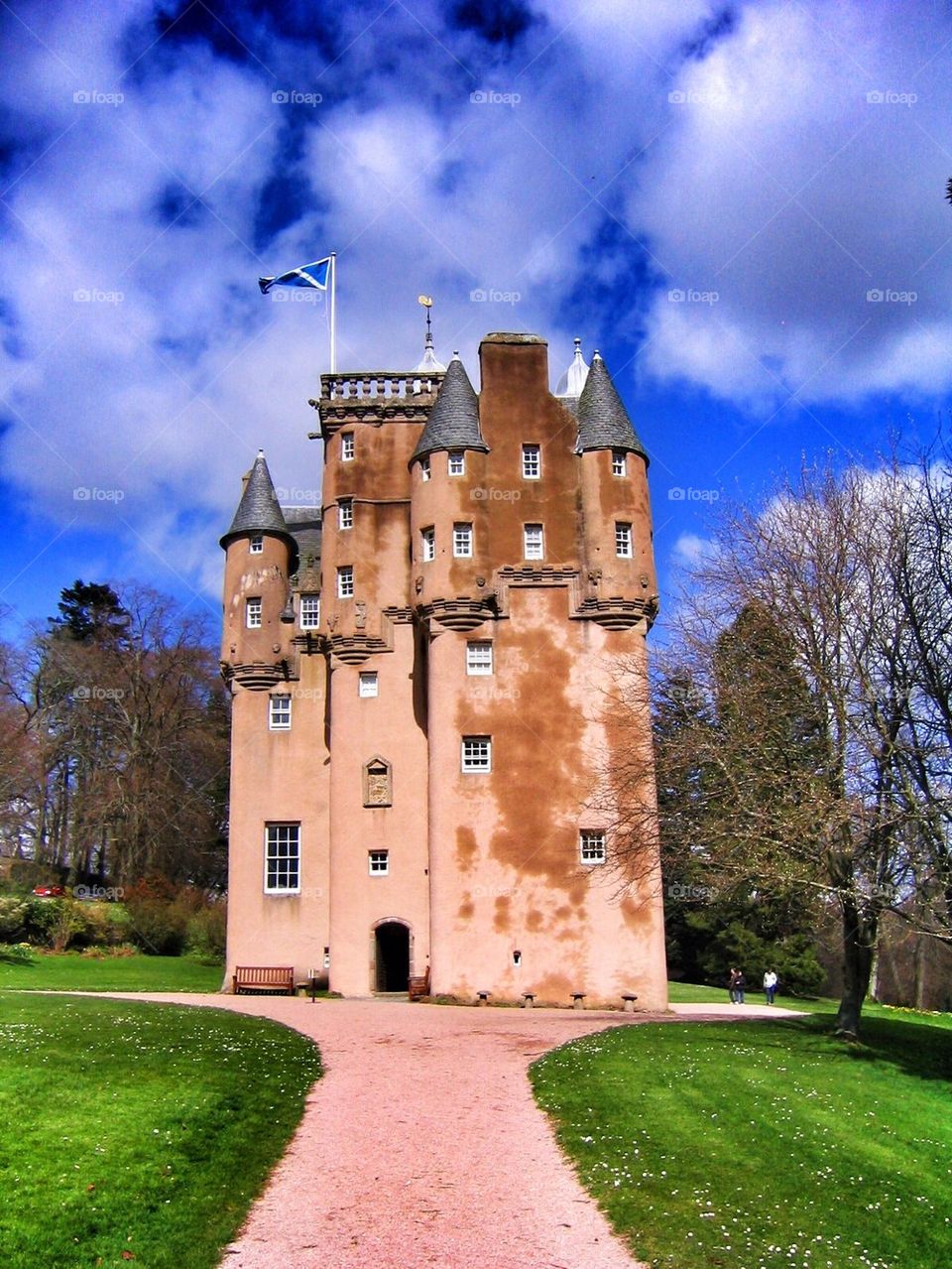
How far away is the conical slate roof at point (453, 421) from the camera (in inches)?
1463

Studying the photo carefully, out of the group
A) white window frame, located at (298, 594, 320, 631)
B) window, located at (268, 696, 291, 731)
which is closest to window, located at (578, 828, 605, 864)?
window, located at (268, 696, 291, 731)

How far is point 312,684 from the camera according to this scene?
133ft

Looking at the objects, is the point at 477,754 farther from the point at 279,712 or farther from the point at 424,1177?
the point at 424,1177

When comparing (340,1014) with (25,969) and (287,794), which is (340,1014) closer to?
(287,794)

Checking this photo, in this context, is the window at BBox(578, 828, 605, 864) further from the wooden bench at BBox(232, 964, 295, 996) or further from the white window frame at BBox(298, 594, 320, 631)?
the white window frame at BBox(298, 594, 320, 631)

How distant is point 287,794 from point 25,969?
10390 millimetres

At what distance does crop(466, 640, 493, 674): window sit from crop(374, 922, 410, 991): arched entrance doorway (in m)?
8.57

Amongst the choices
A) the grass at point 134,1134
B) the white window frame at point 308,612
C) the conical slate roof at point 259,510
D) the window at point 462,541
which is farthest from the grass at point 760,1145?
the conical slate roof at point 259,510

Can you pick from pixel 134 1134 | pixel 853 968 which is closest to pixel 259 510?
pixel 853 968

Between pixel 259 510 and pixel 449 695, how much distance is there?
12069 mm

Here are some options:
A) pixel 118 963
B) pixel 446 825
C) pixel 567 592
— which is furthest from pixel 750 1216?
pixel 118 963

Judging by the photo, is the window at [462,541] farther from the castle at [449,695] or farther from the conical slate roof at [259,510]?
the conical slate roof at [259,510]

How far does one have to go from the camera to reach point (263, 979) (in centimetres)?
3644

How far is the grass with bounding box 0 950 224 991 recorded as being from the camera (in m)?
33.8
